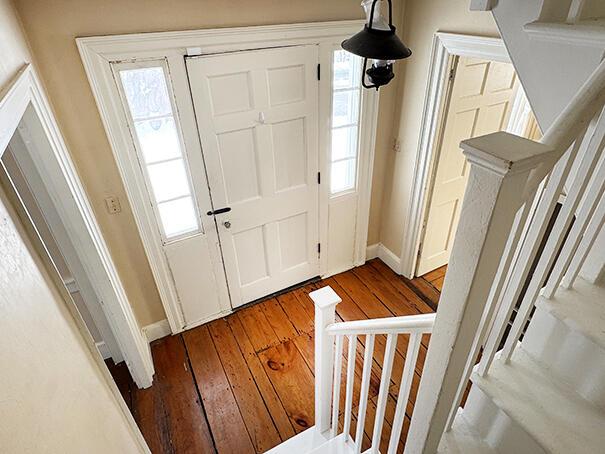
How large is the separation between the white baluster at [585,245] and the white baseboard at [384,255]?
2087mm

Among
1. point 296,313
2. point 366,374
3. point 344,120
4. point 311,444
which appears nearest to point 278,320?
point 296,313

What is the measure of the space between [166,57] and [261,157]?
802mm

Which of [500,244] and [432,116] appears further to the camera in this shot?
[432,116]

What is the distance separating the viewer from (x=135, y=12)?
1.70 m

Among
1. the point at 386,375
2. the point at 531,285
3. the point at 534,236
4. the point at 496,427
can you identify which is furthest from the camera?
the point at 386,375

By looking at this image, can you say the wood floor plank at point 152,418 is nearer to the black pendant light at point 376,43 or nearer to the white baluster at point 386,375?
the white baluster at point 386,375

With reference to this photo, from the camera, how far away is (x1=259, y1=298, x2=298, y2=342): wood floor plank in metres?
2.67

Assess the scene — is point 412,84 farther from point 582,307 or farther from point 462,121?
point 582,307

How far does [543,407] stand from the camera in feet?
3.20

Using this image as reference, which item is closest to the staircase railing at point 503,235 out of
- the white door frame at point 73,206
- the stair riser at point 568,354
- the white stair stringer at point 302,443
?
the stair riser at point 568,354

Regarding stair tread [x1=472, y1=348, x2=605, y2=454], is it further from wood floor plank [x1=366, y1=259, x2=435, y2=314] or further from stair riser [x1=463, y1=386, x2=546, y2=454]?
wood floor plank [x1=366, y1=259, x2=435, y2=314]

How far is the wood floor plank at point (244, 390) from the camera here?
81.0 inches

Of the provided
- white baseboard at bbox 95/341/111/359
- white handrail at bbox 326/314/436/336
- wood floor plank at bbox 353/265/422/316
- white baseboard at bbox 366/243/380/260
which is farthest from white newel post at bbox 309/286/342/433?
white baseboard at bbox 366/243/380/260

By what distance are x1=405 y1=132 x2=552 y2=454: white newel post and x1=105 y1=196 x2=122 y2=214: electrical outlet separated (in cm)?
Answer: 187
